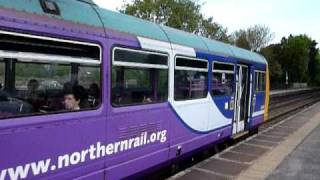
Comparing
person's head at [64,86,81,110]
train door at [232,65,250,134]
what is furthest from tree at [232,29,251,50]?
person's head at [64,86,81,110]

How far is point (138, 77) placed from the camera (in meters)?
7.94

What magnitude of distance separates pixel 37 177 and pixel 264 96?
14.2m

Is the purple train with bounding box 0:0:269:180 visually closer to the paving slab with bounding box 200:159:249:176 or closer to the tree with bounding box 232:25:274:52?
the paving slab with bounding box 200:159:249:176

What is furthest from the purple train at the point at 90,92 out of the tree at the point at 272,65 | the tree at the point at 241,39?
the tree at the point at 272,65

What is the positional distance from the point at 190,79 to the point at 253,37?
8144 cm

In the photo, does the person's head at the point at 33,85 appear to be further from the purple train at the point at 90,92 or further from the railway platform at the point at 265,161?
the railway platform at the point at 265,161

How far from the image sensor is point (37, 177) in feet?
17.7

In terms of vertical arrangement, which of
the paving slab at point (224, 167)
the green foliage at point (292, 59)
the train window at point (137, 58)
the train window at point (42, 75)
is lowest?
the paving slab at point (224, 167)

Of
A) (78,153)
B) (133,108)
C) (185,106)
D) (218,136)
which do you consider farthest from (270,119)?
(78,153)

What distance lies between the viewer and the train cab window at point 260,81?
16930 millimetres

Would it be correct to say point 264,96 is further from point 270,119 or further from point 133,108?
point 133,108

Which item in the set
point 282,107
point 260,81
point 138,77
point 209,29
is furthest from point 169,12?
point 138,77

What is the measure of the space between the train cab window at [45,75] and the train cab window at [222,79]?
18.5ft

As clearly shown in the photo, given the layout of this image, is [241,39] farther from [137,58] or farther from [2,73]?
[2,73]
